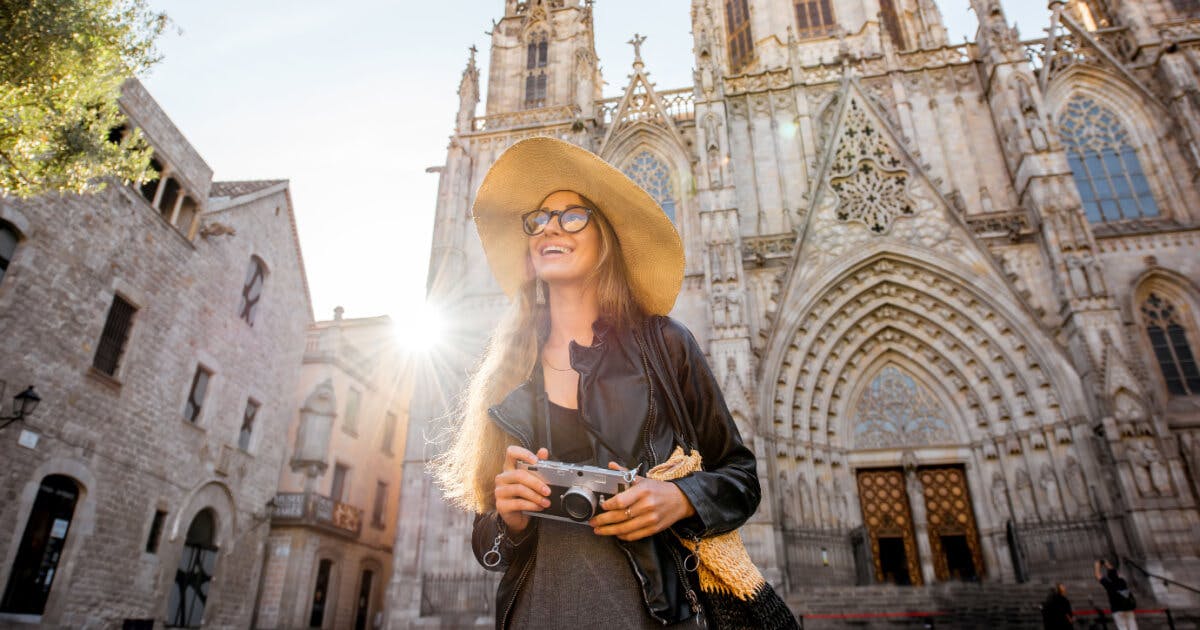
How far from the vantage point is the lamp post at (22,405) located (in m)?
9.30

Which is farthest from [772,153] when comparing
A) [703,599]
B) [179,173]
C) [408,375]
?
[703,599]

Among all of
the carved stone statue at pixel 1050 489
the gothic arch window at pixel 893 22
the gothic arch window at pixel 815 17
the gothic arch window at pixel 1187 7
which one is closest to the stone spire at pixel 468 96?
the gothic arch window at pixel 815 17

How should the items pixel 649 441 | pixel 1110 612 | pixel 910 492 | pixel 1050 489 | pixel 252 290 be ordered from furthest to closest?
pixel 252 290, pixel 910 492, pixel 1050 489, pixel 1110 612, pixel 649 441

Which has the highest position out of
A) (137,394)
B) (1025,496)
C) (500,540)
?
(137,394)

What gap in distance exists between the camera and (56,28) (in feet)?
22.8

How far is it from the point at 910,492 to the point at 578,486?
50.6 ft

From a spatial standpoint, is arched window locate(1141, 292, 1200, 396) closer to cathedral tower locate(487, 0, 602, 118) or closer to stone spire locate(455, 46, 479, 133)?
cathedral tower locate(487, 0, 602, 118)

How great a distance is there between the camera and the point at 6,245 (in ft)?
31.8

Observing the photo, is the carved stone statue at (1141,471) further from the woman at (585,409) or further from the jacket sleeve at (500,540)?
the jacket sleeve at (500,540)

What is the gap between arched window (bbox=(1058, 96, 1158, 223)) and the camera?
648 inches

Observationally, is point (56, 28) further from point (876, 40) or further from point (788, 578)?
point (876, 40)

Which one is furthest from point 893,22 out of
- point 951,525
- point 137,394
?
point 137,394

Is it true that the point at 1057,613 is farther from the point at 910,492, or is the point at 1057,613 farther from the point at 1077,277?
the point at 1077,277

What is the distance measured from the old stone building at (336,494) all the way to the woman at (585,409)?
1806cm
